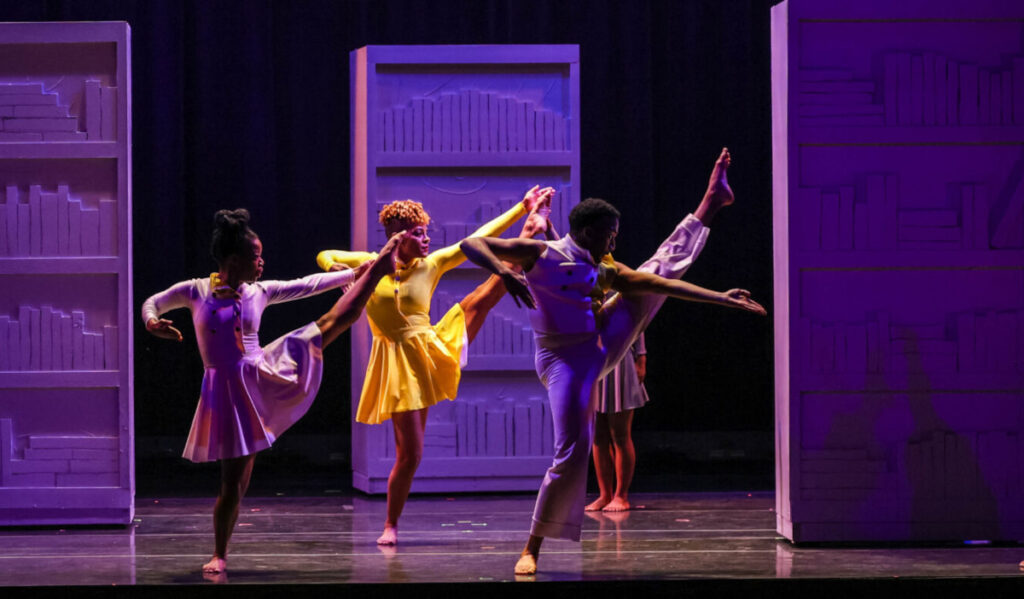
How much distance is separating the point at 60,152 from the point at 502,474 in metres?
2.81

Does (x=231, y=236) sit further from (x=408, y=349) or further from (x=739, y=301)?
(x=739, y=301)

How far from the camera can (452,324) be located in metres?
5.71

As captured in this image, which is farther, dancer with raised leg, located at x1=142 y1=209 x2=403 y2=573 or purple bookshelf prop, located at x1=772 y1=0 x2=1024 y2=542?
purple bookshelf prop, located at x1=772 y1=0 x2=1024 y2=542

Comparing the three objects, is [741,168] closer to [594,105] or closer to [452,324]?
[594,105]

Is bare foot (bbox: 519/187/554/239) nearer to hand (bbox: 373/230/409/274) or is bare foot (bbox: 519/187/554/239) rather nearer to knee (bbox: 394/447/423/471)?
hand (bbox: 373/230/409/274)

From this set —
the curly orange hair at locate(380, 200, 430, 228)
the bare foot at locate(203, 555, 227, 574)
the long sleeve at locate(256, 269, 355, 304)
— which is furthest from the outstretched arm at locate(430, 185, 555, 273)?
the bare foot at locate(203, 555, 227, 574)

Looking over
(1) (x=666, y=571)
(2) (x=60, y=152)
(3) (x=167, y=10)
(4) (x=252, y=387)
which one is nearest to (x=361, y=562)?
(4) (x=252, y=387)

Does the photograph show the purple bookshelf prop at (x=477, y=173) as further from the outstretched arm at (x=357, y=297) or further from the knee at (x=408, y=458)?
the outstretched arm at (x=357, y=297)

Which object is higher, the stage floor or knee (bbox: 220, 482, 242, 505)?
knee (bbox: 220, 482, 242, 505)

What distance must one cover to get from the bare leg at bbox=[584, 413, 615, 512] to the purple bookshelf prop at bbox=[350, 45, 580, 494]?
0.60 meters

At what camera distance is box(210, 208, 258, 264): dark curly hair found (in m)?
4.74

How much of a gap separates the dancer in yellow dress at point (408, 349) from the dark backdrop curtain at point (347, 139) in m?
2.36

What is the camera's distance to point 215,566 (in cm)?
469

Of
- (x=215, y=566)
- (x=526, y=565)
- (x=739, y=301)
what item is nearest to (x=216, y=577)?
(x=215, y=566)
